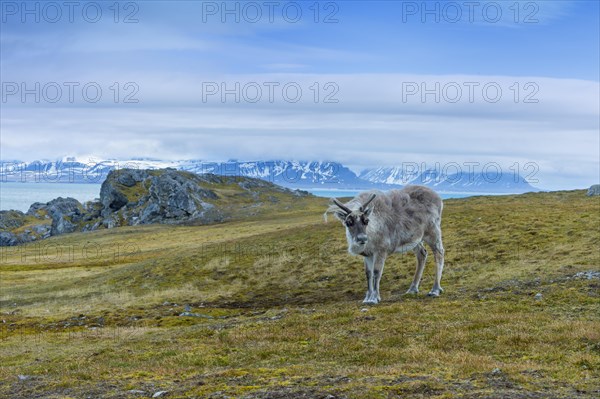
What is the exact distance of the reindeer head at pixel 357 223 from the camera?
2806 centimetres

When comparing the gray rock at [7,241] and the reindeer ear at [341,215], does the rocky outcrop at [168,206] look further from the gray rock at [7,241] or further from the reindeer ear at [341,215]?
the reindeer ear at [341,215]

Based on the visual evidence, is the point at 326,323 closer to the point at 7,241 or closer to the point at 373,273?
the point at 373,273

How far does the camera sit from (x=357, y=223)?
92.6 feet

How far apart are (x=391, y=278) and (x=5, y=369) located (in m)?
25.2

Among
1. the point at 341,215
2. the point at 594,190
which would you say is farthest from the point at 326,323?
the point at 594,190

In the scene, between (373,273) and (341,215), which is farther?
(373,273)

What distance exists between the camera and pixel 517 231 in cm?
4712

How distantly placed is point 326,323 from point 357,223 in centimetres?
564

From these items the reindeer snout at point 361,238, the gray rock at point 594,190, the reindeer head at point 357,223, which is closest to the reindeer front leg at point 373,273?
the reindeer head at point 357,223

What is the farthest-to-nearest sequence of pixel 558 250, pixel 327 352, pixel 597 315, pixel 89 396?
pixel 558 250 < pixel 597 315 < pixel 327 352 < pixel 89 396

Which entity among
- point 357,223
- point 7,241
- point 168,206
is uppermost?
point 357,223

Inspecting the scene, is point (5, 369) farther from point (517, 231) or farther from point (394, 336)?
point (517, 231)

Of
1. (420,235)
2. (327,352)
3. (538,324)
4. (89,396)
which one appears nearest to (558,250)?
(420,235)

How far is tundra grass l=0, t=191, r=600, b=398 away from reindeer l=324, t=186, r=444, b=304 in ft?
6.76
